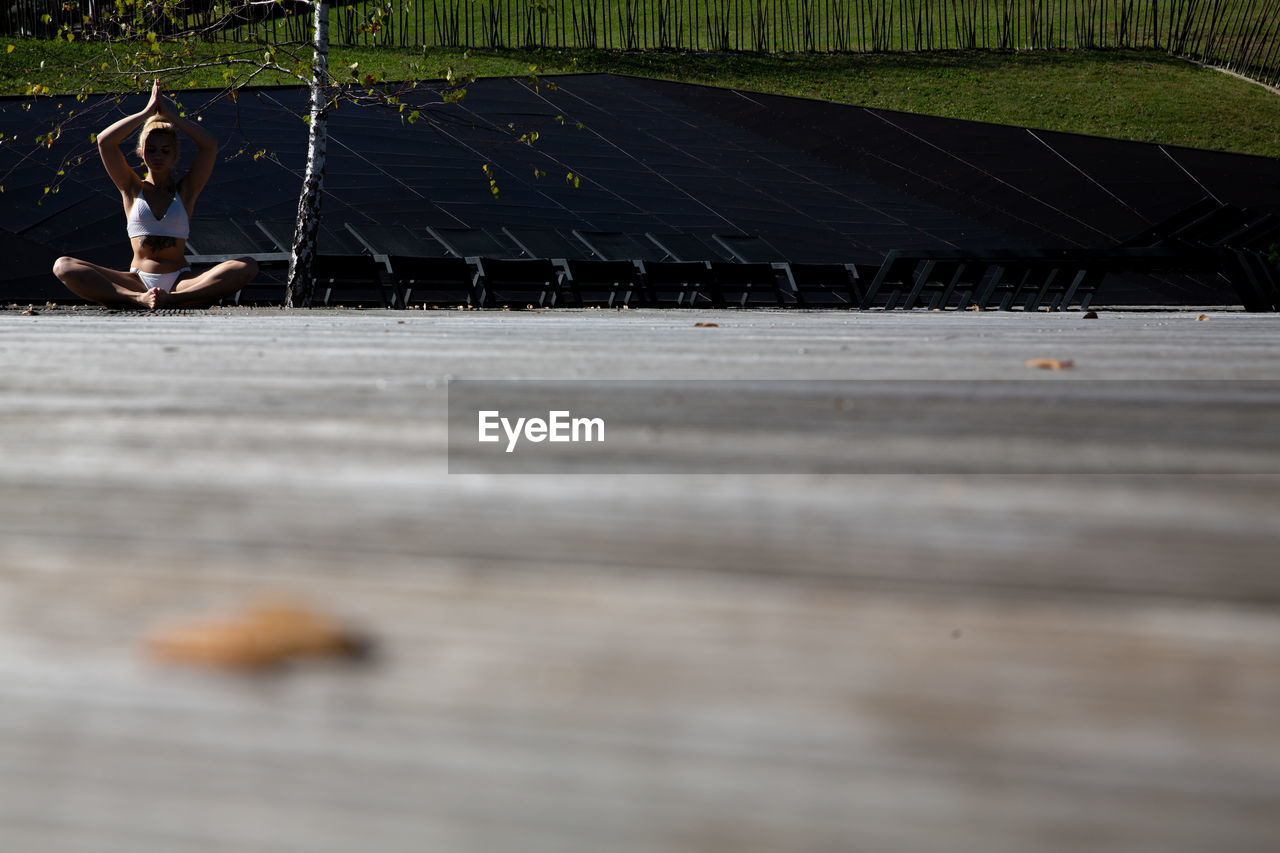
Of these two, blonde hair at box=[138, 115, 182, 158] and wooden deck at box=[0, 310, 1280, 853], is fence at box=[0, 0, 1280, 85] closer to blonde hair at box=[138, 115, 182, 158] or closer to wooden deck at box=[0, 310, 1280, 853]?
blonde hair at box=[138, 115, 182, 158]

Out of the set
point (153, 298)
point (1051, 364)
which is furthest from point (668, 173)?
point (1051, 364)

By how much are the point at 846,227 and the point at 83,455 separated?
1565cm

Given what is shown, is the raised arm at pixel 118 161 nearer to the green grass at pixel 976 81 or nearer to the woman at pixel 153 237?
the woman at pixel 153 237

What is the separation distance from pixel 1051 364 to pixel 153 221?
603cm

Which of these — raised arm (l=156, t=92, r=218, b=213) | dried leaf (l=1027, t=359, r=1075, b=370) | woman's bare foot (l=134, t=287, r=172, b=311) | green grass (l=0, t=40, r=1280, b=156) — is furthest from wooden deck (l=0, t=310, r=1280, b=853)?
green grass (l=0, t=40, r=1280, b=156)

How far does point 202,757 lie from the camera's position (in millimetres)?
419

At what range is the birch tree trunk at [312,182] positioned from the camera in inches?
345

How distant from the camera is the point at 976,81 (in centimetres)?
2181

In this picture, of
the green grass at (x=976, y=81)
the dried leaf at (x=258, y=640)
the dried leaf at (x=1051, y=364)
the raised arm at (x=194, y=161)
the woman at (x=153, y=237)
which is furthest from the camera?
the green grass at (x=976, y=81)

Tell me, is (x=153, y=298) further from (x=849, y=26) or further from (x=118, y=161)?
(x=849, y=26)

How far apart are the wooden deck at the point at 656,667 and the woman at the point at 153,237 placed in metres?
6.32

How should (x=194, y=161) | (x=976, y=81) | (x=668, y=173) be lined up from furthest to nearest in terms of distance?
(x=976, y=81) → (x=668, y=173) → (x=194, y=161)

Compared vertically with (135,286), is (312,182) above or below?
above

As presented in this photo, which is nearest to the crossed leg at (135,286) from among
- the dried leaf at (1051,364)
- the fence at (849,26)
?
the dried leaf at (1051,364)
